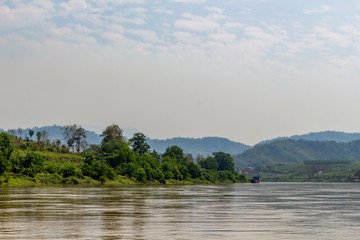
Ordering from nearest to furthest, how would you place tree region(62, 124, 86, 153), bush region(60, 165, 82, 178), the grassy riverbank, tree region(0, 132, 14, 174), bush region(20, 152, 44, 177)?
tree region(0, 132, 14, 174) → the grassy riverbank → bush region(20, 152, 44, 177) → bush region(60, 165, 82, 178) → tree region(62, 124, 86, 153)

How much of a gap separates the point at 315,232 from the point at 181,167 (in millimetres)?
166037

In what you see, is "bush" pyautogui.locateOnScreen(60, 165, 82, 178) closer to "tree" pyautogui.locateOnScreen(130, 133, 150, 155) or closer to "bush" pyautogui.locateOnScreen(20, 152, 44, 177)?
"bush" pyautogui.locateOnScreen(20, 152, 44, 177)

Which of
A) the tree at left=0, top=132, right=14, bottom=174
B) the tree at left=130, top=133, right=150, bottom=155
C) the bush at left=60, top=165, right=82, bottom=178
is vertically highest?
the tree at left=130, top=133, right=150, bottom=155

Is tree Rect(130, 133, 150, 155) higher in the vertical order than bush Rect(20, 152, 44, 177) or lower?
higher

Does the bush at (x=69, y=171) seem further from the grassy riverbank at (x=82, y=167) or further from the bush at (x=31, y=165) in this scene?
the bush at (x=31, y=165)

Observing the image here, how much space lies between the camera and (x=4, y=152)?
104 m

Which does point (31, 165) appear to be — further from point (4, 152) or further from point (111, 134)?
point (111, 134)

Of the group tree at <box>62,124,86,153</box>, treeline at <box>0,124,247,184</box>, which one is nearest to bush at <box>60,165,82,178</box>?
treeline at <box>0,124,247,184</box>

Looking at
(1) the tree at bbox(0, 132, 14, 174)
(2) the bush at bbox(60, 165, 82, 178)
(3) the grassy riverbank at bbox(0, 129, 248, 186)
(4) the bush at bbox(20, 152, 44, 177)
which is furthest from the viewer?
(2) the bush at bbox(60, 165, 82, 178)

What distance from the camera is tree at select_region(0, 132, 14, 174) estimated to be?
100312 millimetres

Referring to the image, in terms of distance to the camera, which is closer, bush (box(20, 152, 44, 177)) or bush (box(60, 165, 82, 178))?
bush (box(20, 152, 44, 177))

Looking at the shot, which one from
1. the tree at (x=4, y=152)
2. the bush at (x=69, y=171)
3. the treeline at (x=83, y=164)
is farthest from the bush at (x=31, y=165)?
the bush at (x=69, y=171)

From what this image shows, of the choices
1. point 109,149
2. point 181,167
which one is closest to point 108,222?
point 109,149

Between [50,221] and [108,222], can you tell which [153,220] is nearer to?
[108,222]
